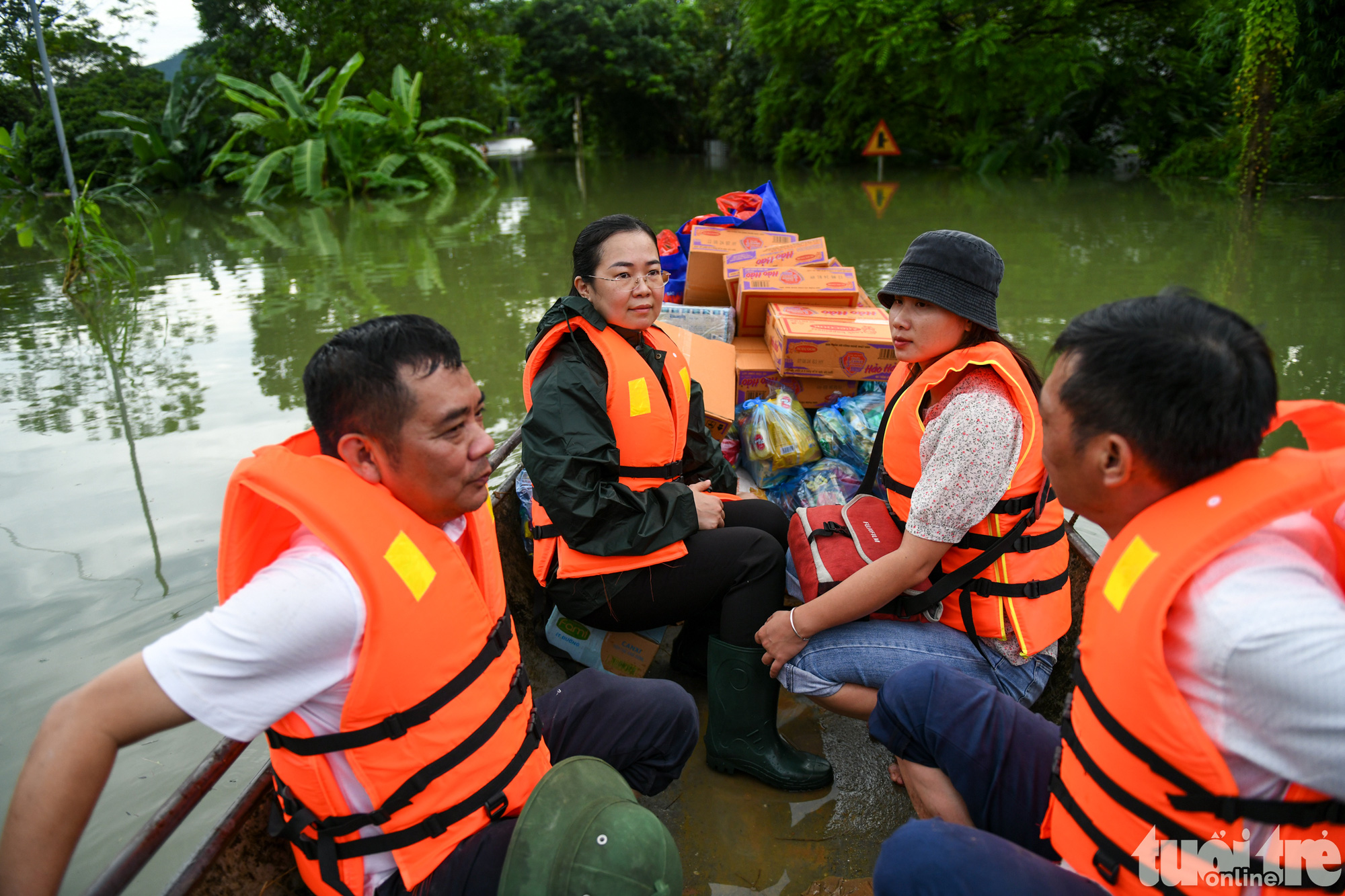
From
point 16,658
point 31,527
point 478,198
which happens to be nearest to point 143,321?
point 31,527

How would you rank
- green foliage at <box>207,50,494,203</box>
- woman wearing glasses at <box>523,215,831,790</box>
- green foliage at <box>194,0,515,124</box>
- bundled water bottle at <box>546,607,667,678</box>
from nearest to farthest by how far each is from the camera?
woman wearing glasses at <box>523,215,831,790</box>
bundled water bottle at <box>546,607,667,678</box>
green foliage at <box>207,50,494,203</box>
green foliage at <box>194,0,515,124</box>

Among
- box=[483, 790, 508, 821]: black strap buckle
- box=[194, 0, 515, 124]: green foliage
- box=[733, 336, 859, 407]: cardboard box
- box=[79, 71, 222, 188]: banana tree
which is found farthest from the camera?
box=[194, 0, 515, 124]: green foliage

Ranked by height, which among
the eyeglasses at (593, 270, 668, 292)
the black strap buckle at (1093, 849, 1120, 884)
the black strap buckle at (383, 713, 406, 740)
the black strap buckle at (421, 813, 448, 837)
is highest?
the eyeglasses at (593, 270, 668, 292)

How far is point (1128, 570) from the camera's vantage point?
3.71 feet

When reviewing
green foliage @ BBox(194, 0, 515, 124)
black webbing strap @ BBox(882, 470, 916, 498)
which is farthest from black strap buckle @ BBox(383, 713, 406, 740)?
green foliage @ BBox(194, 0, 515, 124)

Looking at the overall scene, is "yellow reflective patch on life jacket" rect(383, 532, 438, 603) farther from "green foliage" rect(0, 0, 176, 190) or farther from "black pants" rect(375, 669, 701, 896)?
"green foliage" rect(0, 0, 176, 190)

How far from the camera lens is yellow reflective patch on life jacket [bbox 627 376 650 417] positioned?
90.1 inches

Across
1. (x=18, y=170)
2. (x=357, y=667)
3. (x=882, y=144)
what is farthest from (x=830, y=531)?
(x=18, y=170)

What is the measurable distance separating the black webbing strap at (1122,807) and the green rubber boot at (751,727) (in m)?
0.86

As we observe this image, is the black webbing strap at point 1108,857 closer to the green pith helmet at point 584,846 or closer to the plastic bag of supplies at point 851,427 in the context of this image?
the green pith helmet at point 584,846

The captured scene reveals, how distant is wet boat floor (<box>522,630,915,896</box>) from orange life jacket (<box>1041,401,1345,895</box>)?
787 millimetres

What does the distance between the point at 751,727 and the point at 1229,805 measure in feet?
4.01

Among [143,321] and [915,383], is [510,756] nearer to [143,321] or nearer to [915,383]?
[915,383]

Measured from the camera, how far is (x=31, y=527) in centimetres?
390
